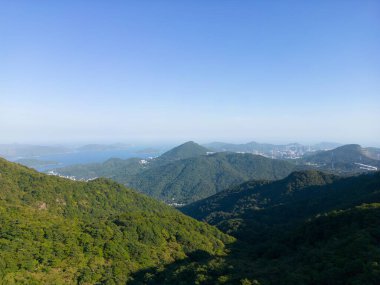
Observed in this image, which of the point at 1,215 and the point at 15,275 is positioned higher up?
the point at 1,215

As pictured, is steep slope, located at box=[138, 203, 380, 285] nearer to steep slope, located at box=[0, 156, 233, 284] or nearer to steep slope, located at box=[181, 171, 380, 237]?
steep slope, located at box=[0, 156, 233, 284]

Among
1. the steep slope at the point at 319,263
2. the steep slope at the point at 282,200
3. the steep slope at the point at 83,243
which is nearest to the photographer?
the steep slope at the point at 319,263

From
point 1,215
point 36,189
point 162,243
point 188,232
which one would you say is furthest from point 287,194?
point 1,215

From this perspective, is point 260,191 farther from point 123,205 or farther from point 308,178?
point 123,205

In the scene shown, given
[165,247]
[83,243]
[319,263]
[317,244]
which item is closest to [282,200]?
[165,247]

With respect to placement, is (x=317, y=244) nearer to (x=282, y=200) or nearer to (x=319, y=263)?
(x=319, y=263)

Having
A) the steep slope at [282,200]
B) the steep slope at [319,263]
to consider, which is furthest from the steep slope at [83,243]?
the steep slope at [282,200]

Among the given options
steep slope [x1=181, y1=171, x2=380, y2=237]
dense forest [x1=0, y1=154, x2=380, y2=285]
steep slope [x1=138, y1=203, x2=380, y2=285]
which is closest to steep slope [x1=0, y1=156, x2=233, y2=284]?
dense forest [x1=0, y1=154, x2=380, y2=285]

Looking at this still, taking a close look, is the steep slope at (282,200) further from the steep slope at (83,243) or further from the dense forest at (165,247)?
the steep slope at (83,243)
